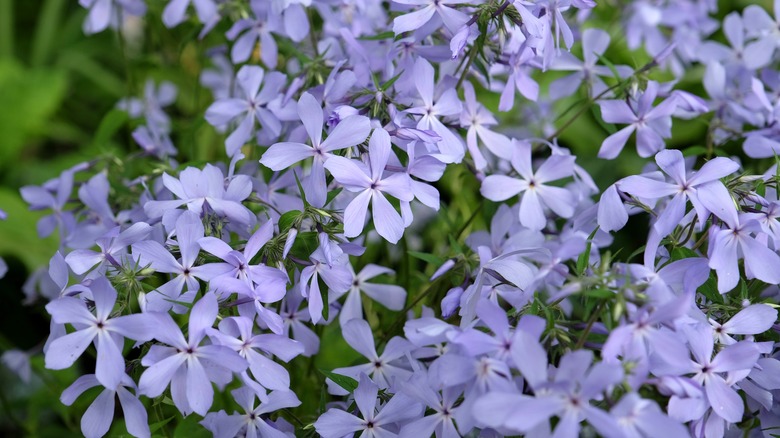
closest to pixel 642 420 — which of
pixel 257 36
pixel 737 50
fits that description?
pixel 257 36

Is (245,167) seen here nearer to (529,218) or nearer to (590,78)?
(529,218)

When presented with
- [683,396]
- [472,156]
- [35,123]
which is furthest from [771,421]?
[35,123]

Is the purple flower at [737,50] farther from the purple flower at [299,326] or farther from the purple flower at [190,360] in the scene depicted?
the purple flower at [190,360]

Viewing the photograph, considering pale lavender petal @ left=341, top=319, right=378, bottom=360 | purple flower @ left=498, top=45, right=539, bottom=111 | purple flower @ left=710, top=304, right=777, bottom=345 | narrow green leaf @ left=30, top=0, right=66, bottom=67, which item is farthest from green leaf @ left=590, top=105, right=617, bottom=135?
narrow green leaf @ left=30, top=0, right=66, bottom=67

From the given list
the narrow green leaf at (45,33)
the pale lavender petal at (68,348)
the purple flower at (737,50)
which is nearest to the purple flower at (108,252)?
the pale lavender petal at (68,348)

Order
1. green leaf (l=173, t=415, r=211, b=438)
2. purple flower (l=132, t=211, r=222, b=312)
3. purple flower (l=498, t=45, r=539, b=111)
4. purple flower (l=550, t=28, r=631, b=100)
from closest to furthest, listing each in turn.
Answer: purple flower (l=132, t=211, r=222, b=312) < green leaf (l=173, t=415, r=211, b=438) < purple flower (l=498, t=45, r=539, b=111) < purple flower (l=550, t=28, r=631, b=100)

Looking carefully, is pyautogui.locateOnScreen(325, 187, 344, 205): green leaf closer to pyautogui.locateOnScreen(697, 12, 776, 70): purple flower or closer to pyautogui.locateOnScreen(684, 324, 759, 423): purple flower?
pyautogui.locateOnScreen(684, 324, 759, 423): purple flower

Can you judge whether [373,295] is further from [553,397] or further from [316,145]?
[553,397]
